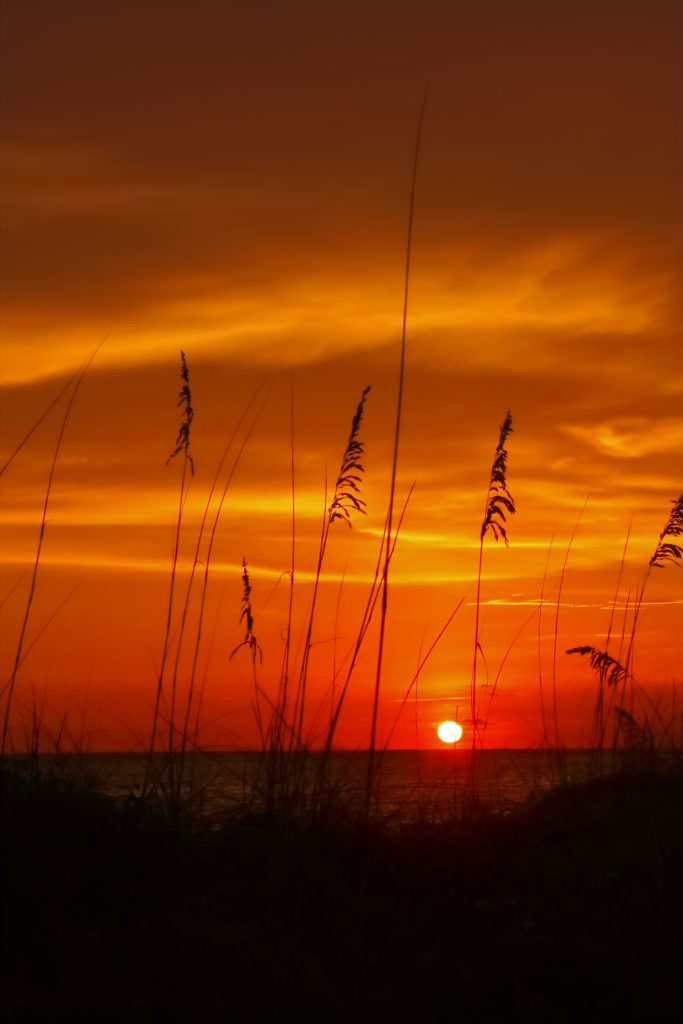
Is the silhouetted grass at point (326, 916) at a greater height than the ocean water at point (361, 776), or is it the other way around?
the ocean water at point (361, 776)

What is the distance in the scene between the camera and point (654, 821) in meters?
5.12

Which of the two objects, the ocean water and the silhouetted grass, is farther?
the ocean water

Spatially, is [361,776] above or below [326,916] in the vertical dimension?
above

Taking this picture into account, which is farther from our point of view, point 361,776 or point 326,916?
point 361,776

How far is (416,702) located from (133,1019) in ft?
11.3

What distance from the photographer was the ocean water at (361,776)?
542 cm

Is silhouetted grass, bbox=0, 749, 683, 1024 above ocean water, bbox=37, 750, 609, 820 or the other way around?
the other way around

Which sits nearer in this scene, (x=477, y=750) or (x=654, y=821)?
(x=654, y=821)

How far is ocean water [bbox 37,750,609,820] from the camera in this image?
5.42 m

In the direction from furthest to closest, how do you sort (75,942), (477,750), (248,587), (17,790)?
(477,750) < (248,587) < (17,790) < (75,942)

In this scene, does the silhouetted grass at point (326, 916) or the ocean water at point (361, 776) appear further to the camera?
the ocean water at point (361, 776)

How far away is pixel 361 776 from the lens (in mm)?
5684

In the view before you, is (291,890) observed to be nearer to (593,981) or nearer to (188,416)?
(593,981)

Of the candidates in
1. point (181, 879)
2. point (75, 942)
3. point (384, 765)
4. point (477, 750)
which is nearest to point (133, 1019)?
point (75, 942)
